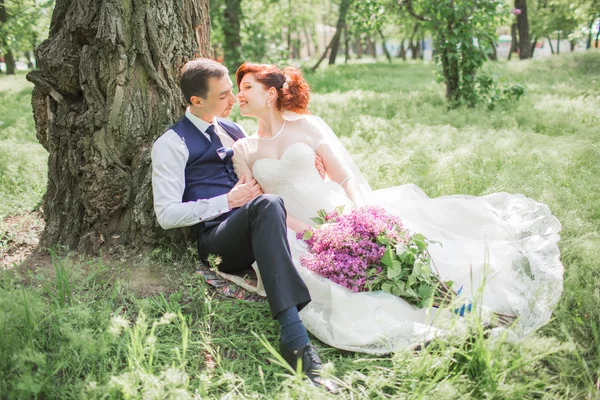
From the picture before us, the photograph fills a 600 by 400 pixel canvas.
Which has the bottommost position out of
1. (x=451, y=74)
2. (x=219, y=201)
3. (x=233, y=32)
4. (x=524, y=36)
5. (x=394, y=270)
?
(x=394, y=270)

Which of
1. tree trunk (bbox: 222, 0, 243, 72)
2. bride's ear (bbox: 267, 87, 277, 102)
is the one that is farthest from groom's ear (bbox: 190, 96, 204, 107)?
tree trunk (bbox: 222, 0, 243, 72)

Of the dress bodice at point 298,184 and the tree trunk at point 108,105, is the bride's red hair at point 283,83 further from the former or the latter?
the tree trunk at point 108,105

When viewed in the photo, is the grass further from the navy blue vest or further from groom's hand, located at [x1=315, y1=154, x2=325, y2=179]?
groom's hand, located at [x1=315, y1=154, x2=325, y2=179]

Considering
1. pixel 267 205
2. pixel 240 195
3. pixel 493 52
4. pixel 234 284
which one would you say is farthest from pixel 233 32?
pixel 267 205

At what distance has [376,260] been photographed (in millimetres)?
3322

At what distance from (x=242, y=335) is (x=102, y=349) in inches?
35.6

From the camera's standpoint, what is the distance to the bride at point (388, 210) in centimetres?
312

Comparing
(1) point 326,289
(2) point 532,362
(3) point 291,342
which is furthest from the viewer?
(1) point 326,289

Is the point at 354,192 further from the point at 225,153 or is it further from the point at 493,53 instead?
the point at 493,53

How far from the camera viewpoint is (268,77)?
3.99 meters

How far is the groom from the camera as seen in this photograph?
2945 millimetres

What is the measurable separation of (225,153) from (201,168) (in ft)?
0.76

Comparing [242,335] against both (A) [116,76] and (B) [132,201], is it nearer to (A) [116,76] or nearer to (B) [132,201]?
(B) [132,201]

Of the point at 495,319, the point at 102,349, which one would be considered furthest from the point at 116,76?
the point at 495,319
